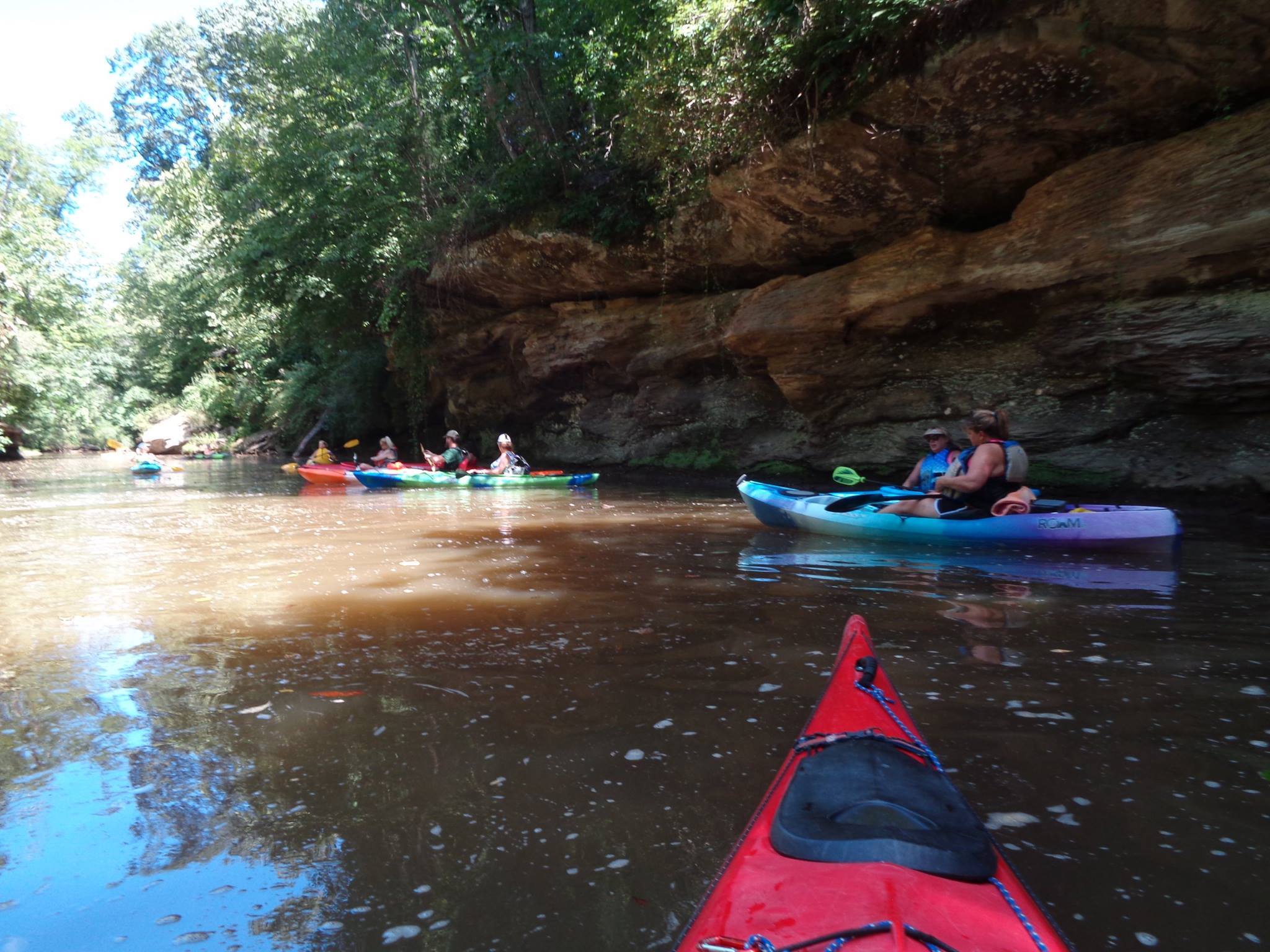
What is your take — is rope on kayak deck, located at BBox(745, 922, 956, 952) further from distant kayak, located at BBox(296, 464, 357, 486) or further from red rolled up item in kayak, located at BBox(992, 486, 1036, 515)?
distant kayak, located at BBox(296, 464, 357, 486)

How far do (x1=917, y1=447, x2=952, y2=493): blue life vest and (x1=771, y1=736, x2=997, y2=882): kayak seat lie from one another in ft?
21.4

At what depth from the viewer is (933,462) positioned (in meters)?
8.34

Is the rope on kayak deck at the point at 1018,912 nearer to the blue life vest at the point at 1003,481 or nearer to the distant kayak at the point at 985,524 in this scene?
the distant kayak at the point at 985,524

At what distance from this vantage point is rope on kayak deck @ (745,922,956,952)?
51.4 inches

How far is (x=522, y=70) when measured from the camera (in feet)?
43.5

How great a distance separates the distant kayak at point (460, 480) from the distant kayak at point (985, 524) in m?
5.46

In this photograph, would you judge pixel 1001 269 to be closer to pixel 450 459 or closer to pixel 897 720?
pixel 897 720

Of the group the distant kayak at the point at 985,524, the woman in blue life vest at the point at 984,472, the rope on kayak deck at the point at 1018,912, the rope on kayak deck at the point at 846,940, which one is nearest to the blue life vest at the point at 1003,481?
the woman in blue life vest at the point at 984,472

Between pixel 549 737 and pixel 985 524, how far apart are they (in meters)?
5.27

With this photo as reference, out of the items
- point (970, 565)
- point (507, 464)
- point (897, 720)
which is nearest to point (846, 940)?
point (897, 720)

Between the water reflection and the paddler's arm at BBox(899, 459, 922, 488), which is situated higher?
the paddler's arm at BBox(899, 459, 922, 488)

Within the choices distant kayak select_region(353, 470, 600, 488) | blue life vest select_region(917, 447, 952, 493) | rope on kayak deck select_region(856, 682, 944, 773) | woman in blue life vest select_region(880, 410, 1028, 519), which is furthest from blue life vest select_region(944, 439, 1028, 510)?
distant kayak select_region(353, 470, 600, 488)

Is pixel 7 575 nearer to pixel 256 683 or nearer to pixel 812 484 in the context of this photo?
pixel 256 683

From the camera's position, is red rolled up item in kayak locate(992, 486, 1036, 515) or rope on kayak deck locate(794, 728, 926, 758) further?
red rolled up item in kayak locate(992, 486, 1036, 515)
